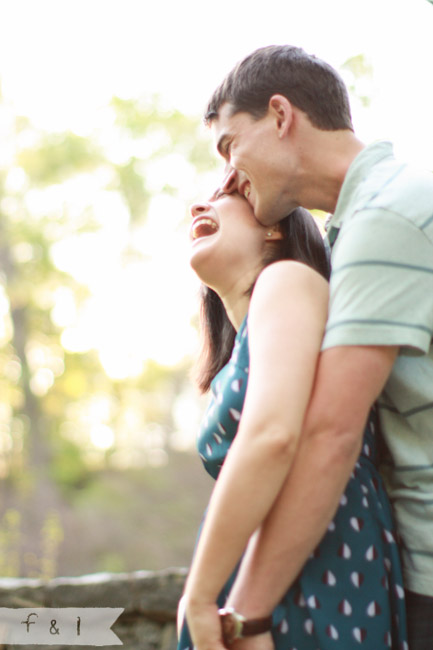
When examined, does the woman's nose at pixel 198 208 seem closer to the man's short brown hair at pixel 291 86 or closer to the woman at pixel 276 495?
the man's short brown hair at pixel 291 86

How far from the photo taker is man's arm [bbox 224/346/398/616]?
120 centimetres

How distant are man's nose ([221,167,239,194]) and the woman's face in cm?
2

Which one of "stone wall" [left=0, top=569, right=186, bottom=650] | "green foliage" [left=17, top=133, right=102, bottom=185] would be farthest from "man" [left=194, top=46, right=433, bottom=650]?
"green foliage" [left=17, top=133, right=102, bottom=185]

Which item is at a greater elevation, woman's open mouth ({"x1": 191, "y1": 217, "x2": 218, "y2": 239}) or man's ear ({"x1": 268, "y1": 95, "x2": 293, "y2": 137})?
man's ear ({"x1": 268, "y1": 95, "x2": 293, "y2": 137})

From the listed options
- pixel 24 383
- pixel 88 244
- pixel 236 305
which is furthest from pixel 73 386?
pixel 236 305

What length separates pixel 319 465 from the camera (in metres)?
1.20

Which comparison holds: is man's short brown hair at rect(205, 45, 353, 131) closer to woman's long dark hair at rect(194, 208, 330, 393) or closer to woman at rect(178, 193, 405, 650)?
woman's long dark hair at rect(194, 208, 330, 393)

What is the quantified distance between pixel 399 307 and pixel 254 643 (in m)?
0.65

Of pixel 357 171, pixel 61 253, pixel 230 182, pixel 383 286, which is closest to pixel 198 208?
pixel 230 182

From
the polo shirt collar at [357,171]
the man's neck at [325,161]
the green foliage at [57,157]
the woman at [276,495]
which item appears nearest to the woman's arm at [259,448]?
the woman at [276,495]

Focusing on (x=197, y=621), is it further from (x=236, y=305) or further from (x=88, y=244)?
(x=88, y=244)

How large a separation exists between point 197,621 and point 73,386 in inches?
579

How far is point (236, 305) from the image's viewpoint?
5.82ft

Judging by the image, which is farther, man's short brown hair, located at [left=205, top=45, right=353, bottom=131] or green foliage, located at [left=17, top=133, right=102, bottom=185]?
green foliage, located at [left=17, top=133, right=102, bottom=185]
